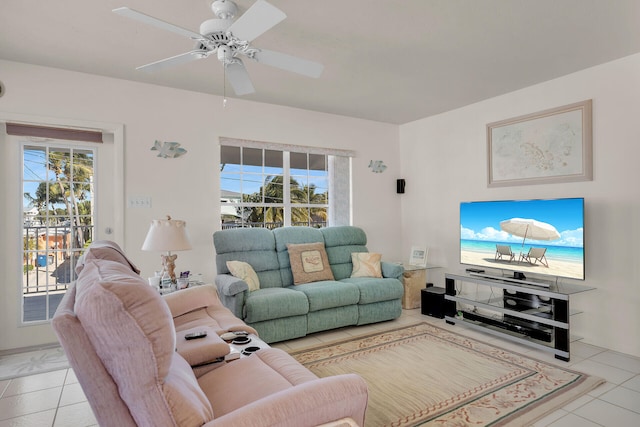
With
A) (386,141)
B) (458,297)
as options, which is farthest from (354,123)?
(458,297)

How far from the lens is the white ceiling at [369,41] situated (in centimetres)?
230

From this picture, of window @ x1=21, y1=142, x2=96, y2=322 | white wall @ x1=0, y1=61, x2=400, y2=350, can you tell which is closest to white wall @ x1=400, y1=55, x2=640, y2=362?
white wall @ x1=0, y1=61, x2=400, y2=350

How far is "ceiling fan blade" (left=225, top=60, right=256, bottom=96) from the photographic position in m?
2.40

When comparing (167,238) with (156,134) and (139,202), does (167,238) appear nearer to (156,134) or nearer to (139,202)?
(139,202)

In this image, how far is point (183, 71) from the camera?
330cm

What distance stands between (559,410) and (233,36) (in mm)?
2984

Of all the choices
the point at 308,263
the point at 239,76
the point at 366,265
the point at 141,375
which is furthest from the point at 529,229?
the point at 141,375

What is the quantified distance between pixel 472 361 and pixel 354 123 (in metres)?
3.32

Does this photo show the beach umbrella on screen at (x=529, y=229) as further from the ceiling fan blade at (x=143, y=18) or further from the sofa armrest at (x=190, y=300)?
the ceiling fan blade at (x=143, y=18)

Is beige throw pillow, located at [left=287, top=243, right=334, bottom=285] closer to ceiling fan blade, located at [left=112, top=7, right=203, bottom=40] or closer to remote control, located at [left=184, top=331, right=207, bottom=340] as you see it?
Answer: remote control, located at [left=184, top=331, right=207, bottom=340]

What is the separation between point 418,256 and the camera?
478 cm

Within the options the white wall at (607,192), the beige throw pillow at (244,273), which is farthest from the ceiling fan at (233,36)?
the white wall at (607,192)

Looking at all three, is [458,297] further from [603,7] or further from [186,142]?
[186,142]

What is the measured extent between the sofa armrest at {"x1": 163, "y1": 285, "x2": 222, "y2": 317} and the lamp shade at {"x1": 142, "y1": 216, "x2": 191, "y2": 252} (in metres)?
0.53
